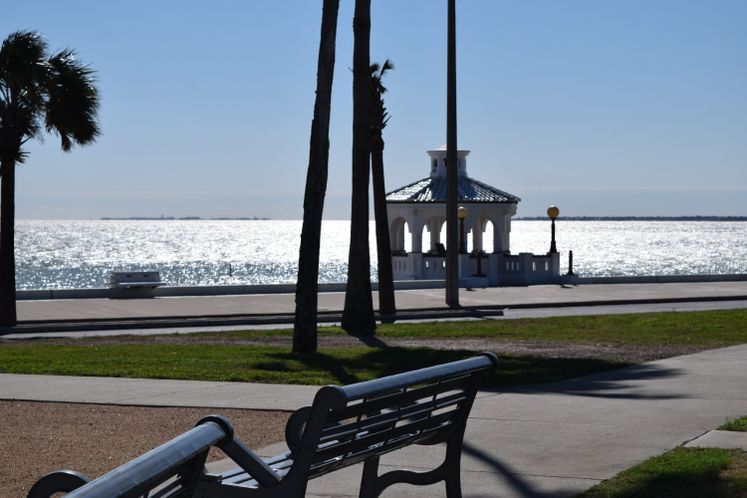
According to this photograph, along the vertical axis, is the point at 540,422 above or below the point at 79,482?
below

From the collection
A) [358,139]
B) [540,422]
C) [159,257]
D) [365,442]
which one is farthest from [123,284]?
[159,257]

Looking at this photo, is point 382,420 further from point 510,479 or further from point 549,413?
point 549,413

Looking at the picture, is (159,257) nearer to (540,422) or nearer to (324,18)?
(324,18)

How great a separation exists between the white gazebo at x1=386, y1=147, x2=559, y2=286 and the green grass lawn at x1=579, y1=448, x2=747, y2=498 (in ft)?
95.9

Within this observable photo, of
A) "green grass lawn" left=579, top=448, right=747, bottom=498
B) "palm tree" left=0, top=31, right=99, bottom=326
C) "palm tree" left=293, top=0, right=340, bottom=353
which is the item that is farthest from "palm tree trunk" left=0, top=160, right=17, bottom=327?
"green grass lawn" left=579, top=448, right=747, bottom=498

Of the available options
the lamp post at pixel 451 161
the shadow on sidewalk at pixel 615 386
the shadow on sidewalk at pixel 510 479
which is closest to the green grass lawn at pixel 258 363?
the shadow on sidewalk at pixel 615 386

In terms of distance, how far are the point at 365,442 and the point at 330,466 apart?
1.12 ft

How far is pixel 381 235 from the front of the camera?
28.3 metres

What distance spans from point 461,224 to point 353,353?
24142mm

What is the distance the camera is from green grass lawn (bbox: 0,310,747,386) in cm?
1439

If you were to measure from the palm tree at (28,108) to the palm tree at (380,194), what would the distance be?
255 inches

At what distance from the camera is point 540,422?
10.2 meters

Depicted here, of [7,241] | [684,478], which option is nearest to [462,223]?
[7,241]

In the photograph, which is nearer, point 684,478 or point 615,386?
point 684,478
